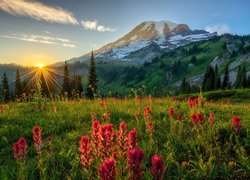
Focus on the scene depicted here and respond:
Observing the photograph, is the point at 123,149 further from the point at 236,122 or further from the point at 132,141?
the point at 236,122

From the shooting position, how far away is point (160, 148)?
641cm

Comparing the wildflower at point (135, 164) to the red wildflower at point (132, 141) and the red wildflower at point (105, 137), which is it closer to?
the red wildflower at point (132, 141)

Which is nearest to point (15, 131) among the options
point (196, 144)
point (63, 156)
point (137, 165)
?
point (63, 156)

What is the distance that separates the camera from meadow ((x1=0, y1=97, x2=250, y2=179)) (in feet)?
10.7

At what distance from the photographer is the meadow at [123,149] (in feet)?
10.7

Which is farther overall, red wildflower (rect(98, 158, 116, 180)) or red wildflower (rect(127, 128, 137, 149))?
red wildflower (rect(127, 128, 137, 149))

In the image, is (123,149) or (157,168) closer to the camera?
(157,168)

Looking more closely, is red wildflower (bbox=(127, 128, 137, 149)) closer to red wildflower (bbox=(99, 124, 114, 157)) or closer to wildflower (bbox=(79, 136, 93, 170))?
red wildflower (bbox=(99, 124, 114, 157))

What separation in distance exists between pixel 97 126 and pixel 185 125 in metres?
5.15

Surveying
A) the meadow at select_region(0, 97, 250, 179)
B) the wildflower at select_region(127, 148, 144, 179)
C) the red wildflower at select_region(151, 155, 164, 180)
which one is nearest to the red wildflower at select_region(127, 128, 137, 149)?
the meadow at select_region(0, 97, 250, 179)

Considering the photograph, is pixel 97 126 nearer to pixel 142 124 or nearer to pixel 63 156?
pixel 63 156

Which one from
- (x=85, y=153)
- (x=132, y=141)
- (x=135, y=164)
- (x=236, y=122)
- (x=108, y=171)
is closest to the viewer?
(x=108, y=171)

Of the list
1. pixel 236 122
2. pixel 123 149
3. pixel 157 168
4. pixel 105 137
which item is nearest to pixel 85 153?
pixel 105 137

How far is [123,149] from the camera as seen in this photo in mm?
3268
